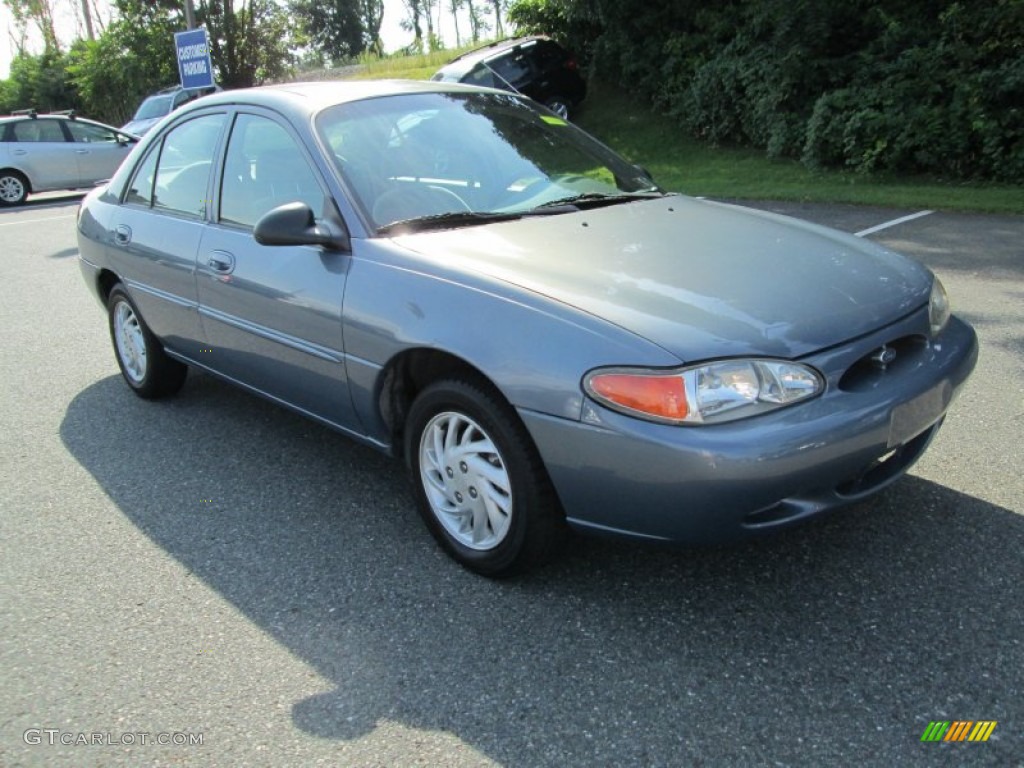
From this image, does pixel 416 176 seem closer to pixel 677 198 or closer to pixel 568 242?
pixel 568 242

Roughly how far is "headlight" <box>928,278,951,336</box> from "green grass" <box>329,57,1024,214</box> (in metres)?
7.24

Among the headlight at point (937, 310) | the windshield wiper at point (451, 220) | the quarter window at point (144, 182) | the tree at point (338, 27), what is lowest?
the headlight at point (937, 310)

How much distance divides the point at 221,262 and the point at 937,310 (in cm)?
284

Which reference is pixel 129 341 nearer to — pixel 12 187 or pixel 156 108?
pixel 12 187

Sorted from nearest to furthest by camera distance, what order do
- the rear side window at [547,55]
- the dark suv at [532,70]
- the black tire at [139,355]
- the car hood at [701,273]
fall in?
the car hood at [701,273] < the black tire at [139,355] < the dark suv at [532,70] < the rear side window at [547,55]

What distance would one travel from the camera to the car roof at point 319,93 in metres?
3.79

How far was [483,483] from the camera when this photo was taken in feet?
9.86

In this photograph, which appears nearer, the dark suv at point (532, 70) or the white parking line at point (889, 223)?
the white parking line at point (889, 223)

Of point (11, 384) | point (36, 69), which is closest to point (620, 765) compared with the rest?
point (11, 384)

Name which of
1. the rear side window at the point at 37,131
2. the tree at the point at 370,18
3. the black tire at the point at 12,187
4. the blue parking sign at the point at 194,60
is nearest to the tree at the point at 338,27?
the tree at the point at 370,18

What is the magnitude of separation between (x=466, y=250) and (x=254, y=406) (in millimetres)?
2276

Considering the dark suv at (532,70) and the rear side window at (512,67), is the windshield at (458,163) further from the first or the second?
the rear side window at (512,67)

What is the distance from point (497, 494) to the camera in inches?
117

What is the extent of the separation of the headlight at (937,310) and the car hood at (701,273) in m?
0.06
